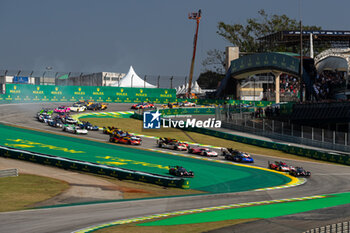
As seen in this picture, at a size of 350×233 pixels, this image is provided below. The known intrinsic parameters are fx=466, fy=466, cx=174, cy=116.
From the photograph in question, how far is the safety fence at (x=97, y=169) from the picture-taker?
2903cm

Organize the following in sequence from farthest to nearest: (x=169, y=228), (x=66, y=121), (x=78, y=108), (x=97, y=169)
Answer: (x=78, y=108) → (x=66, y=121) → (x=97, y=169) → (x=169, y=228)

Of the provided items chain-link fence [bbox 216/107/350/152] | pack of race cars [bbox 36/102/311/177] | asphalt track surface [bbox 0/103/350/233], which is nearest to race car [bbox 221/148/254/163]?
pack of race cars [bbox 36/102/311/177]

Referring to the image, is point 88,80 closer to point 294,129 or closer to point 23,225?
point 294,129

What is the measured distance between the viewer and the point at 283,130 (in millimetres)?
52594

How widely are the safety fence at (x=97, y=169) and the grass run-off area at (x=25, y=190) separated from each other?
11.1 feet

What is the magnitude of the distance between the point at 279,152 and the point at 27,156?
24267 millimetres

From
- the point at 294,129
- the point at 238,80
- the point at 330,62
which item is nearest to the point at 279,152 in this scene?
the point at 294,129

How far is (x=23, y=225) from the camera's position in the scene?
17.7 meters

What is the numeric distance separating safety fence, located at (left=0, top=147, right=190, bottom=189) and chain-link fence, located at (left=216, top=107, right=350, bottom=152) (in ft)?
75.0

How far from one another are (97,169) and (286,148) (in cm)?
2206

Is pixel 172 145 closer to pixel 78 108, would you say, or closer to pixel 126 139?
pixel 126 139

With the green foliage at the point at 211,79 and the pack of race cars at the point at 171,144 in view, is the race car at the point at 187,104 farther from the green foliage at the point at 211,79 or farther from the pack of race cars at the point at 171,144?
the green foliage at the point at 211,79

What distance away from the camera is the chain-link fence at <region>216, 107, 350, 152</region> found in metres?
46.2

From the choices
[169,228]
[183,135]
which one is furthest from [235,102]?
[169,228]
